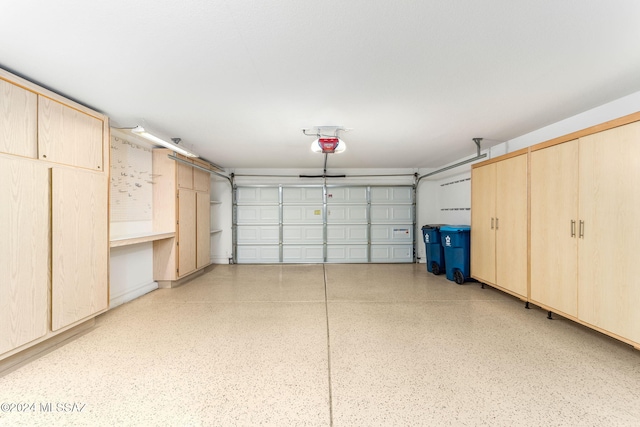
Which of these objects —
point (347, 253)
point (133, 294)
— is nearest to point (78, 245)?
point (133, 294)

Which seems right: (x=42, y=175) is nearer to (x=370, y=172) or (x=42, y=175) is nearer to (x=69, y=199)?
(x=69, y=199)

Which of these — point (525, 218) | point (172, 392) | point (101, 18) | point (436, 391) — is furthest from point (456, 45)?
point (172, 392)

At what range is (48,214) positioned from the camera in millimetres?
2443

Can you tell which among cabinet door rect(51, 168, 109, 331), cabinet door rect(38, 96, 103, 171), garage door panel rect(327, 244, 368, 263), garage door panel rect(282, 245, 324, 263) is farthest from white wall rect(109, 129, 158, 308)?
garage door panel rect(327, 244, 368, 263)

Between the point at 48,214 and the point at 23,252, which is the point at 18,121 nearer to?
the point at 48,214

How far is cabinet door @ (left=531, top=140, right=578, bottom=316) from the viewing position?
2822mm

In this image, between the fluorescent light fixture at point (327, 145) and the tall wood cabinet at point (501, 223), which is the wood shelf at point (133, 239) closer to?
the fluorescent light fixture at point (327, 145)

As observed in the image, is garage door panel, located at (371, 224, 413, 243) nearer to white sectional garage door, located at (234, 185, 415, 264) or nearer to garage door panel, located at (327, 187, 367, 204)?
white sectional garage door, located at (234, 185, 415, 264)

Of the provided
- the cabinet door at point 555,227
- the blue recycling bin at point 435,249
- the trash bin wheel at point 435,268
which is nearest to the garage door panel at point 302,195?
the blue recycling bin at point 435,249

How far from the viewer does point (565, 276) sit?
2.90m

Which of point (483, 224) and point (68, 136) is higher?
point (68, 136)

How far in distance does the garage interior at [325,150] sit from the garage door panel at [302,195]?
8.59ft

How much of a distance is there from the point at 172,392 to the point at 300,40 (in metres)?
2.63

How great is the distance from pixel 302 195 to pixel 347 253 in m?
1.96
